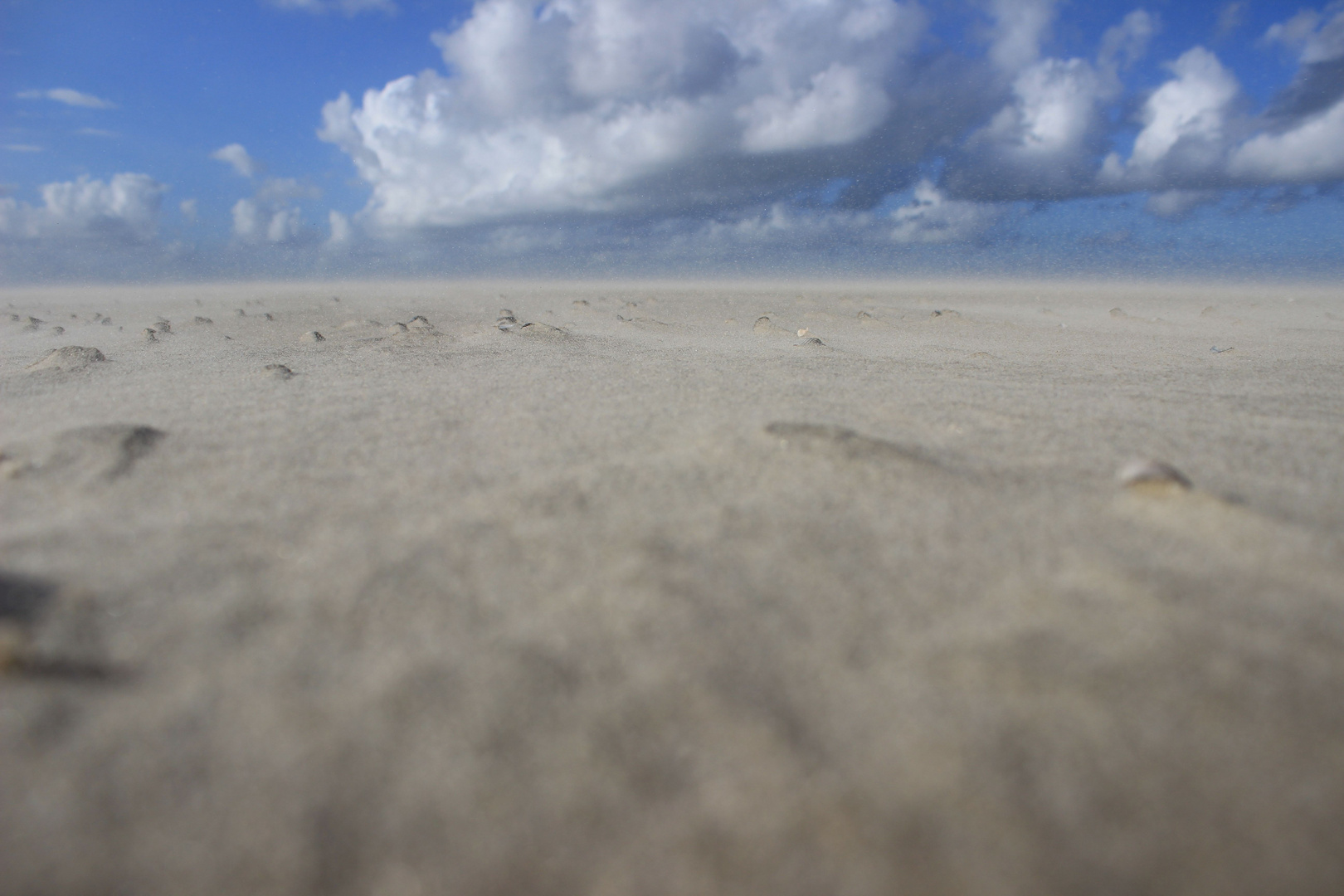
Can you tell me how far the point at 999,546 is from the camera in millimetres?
1543

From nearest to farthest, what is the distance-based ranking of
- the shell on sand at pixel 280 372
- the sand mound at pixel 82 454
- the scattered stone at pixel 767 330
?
the sand mound at pixel 82 454 < the shell on sand at pixel 280 372 < the scattered stone at pixel 767 330

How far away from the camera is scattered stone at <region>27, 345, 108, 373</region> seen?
160 inches

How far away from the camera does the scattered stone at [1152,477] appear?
Answer: 1.77 m

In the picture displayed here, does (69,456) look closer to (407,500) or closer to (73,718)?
(407,500)

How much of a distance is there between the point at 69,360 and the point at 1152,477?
234 inches

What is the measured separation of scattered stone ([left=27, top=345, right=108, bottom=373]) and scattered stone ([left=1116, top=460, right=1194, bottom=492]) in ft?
18.2

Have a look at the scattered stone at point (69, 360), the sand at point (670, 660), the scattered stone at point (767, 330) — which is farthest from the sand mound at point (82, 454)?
the scattered stone at point (767, 330)

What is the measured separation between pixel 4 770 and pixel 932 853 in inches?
52.1

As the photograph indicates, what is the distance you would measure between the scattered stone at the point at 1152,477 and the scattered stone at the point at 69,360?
18.2 ft

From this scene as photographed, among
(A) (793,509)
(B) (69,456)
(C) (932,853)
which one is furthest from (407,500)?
(C) (932,853)

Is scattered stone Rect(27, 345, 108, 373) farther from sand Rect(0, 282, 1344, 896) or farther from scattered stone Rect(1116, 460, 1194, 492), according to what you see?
scattered stone Rect(1116, 460, 1194, 492)

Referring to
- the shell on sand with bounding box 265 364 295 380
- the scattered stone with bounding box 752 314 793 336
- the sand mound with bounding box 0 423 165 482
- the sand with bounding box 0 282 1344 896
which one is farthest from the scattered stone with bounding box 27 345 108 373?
the scattered stone with bounding box 752 314 793 336

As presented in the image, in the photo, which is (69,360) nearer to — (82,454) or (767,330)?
(82,454)

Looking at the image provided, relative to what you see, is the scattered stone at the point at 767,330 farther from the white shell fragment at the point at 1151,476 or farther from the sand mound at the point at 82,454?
the sand mound at the point at 82,454
